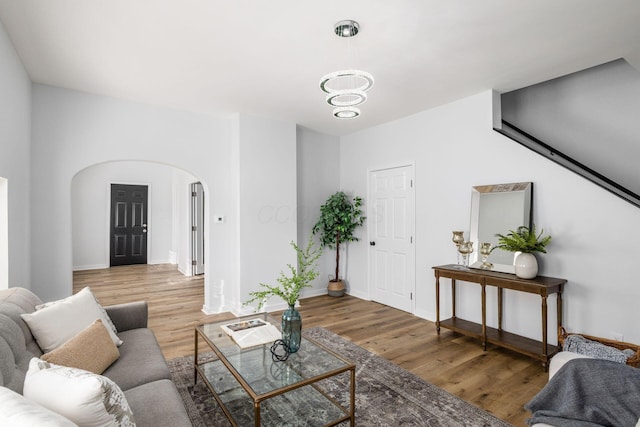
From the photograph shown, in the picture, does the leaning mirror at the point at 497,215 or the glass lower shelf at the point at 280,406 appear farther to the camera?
the leaning mirror at the point at 497,215

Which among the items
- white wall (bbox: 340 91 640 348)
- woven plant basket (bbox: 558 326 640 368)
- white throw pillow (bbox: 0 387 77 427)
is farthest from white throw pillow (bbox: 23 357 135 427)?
white wall (bbox: 340 91 640 348)

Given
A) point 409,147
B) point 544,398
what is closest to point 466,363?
point 544,398

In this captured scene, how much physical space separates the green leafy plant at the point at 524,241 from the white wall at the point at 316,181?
2911 mm

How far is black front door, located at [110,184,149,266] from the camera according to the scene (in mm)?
8320

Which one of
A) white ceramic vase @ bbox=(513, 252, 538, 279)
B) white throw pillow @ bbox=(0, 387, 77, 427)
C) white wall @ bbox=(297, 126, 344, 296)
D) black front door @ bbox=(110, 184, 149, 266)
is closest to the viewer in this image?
white throw pillow @ bbox=(0, 387, 77, 427)

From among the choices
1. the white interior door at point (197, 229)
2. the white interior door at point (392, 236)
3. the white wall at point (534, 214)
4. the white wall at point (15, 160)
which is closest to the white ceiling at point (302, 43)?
the white wall at point (15, 160)

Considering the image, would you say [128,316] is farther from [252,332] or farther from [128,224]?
[128,224]

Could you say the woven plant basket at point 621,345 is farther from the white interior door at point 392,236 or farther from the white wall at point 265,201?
the white wall at point 265,201

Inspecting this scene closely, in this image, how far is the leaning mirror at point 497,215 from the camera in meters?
3.40

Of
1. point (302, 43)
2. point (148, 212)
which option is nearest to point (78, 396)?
point (302, 43)

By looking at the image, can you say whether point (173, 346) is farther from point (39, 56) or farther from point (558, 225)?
point (558, 225)

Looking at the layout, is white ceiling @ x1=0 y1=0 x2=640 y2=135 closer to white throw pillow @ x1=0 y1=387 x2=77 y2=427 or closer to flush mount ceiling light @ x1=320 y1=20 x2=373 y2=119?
flush mount ceiling light @ x1=320 y1=20 x2=373 y2=119

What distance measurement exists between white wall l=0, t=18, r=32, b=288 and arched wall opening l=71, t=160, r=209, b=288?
3901 mm

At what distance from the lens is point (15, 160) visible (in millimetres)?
2891
